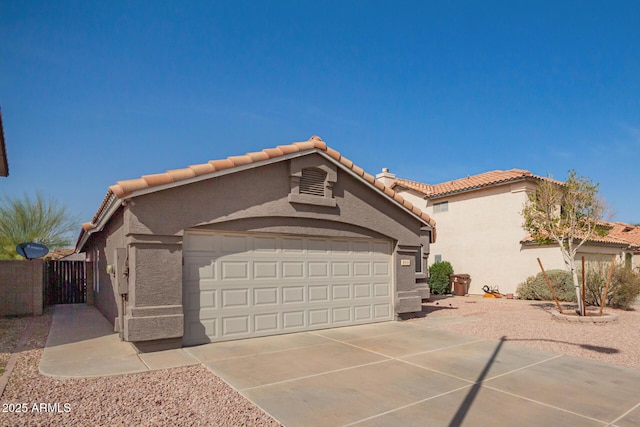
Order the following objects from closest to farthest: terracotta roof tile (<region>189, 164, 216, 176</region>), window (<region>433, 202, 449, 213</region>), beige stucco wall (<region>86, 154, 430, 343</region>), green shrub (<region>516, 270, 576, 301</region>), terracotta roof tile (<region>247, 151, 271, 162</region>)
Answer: beige stucco wall (<region>86, 154, 430, 343</region>) < terracotta roof tile (<region>189, 164, 216, 176</region>) < terracotta roof tile (<region>247, 151, 271, 162</region>) < green shrub (<region>516, 270, 576, 301</region>) < window (<region>433, 202, 449, 213</region>)

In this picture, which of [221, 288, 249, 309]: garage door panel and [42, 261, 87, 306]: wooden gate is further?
[42, 261, 87, 306]: wooden gate

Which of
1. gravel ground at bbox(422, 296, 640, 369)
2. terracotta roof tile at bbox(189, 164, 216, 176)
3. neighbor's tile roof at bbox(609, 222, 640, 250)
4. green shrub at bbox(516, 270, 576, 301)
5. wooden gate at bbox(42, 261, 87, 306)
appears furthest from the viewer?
neighbor's tile roof at bbox(609, 222, 640, 250)

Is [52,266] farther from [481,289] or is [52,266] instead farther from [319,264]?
[481,289]

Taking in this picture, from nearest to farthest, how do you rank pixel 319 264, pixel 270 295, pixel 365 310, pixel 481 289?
1. pixel 270 295
2. pixel 319 264
3. pixel 365 310
4. pixel 481 289

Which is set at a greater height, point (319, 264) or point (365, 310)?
point (319, 264)

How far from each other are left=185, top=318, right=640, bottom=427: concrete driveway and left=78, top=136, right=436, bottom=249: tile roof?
3309mm

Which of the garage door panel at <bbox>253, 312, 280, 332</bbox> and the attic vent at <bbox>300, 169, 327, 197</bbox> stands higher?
the attic vent at <bbox>300, 169, 327, 197</bbox>

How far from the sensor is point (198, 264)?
9.25 m

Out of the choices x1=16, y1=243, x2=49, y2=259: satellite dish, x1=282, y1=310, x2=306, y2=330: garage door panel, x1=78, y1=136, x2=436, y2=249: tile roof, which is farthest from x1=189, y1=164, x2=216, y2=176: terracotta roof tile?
x1=16, y1=243, x2=49, y2=259: satellite dish

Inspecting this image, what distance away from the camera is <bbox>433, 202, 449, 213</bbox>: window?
25.3 m

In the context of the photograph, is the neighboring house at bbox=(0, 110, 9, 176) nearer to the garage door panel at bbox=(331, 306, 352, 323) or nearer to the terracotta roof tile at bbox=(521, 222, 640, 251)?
the garage door panel at bbox=(331, 306, 352, 323)

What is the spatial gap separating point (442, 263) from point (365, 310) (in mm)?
13151

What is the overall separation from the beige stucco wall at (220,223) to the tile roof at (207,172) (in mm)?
228

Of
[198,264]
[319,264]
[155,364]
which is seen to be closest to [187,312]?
[198,264]
